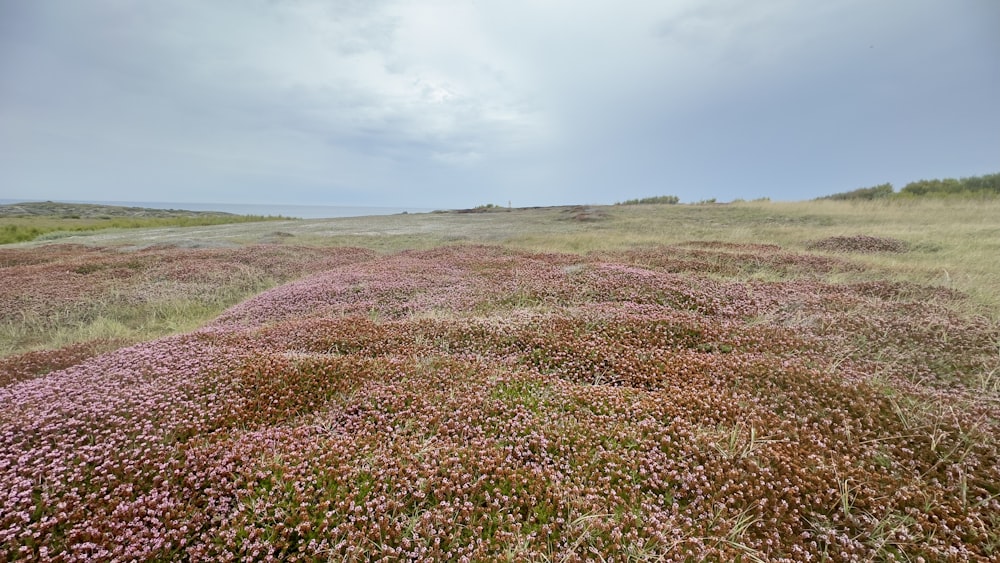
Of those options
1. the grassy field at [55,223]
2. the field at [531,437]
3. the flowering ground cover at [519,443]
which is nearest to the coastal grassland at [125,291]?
the field at [531,437]

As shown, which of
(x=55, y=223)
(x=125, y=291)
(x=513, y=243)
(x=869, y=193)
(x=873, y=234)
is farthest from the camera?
(x=55, y=223)

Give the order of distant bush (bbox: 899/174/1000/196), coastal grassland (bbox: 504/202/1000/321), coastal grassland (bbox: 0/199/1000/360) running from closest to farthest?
coastal grassland (bbox: 0/199/1000/360) < coastal grassland (bbox: 504/202/1000/321) < distant bush (bbox: 899/174/1000/196)

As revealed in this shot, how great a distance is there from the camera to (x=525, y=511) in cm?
329

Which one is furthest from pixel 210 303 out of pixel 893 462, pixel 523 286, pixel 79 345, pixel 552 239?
pixel 552 239

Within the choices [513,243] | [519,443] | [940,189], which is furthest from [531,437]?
[940,189]

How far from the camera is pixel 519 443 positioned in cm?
399

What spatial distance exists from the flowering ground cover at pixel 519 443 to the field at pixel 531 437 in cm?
2

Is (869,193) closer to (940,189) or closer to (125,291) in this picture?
(940,189)

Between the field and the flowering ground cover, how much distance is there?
24mm

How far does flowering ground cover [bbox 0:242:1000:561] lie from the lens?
2.93m

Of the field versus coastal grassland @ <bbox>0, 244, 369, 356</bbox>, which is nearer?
the field

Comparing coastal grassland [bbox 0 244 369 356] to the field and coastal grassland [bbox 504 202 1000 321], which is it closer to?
the field

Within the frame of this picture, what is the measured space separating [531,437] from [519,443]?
0.14m

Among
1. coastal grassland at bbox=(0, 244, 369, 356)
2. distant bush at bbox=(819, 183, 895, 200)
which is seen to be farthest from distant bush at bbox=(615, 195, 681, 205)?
coastal grassland at bbox=(0, 244, 369, 356)
